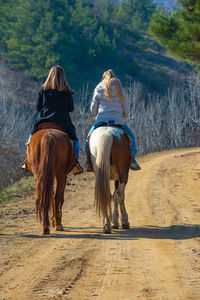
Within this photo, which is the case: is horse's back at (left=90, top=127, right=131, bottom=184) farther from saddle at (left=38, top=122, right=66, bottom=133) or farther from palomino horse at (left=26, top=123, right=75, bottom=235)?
saddle at (left=38, top=122, right=66, bottom=133)

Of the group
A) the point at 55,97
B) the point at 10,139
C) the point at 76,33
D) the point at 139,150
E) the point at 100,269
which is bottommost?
the point at 139,150

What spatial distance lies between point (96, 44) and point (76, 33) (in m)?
5.98

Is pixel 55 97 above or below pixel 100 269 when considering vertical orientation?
above

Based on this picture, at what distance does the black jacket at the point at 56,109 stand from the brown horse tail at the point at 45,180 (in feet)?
3.26

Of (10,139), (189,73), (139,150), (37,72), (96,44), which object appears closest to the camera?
(10,139)

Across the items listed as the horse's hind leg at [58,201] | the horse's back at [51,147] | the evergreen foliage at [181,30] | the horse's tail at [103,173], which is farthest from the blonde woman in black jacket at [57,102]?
the evergreen foliage at [181,30]

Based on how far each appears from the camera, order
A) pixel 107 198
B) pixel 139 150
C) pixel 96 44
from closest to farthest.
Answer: pixel 107 198, pixel 139 150, pixel 96 44

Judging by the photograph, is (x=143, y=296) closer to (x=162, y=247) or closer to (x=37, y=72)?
(x=162, y=247)

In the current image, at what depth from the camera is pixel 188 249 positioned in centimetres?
580

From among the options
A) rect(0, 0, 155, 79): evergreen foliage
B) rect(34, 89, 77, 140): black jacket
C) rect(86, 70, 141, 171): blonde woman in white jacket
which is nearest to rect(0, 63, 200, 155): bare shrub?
rect(0, 0, 155, 79): evergreen foliage

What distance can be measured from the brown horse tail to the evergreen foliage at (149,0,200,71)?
11596 millimetres

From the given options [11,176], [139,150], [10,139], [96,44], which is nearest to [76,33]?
[96,44]

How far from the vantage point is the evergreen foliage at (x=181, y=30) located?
672 inches

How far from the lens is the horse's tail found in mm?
6762
